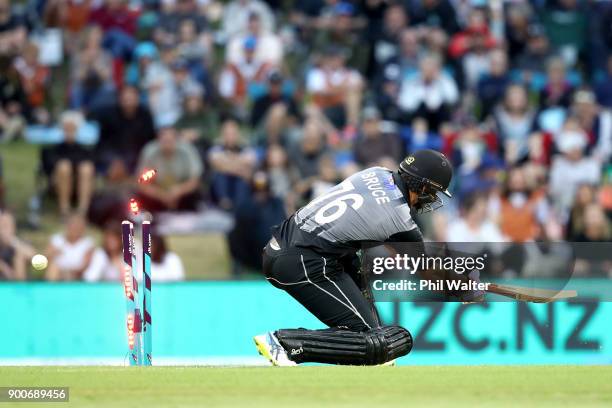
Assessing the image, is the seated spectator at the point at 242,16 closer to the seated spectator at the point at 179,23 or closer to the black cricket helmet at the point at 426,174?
the seated spectator at the point at 179,23

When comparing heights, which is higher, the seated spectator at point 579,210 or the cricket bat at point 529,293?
the cricket bat at point 529,293

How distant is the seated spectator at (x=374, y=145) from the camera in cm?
→ 1808

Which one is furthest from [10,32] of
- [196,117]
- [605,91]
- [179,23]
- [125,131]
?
[605,91]

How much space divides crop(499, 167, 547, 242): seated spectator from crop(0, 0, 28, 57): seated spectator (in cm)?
774

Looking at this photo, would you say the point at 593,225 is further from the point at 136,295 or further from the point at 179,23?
the point at 136,295

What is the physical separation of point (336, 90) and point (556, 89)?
340 cm

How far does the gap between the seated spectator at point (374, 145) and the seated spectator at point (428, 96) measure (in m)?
1.05

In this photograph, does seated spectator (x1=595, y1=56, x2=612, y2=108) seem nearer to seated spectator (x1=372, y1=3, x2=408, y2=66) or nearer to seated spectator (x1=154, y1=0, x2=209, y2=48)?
seated spectator (x1=372, y1=3, x2=408, y2=66)

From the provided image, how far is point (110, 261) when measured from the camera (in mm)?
15055

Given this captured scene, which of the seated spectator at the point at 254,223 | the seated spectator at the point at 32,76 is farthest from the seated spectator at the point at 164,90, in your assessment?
the seated spectator at the point at 254,223

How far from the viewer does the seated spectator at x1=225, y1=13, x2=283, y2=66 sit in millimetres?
19766

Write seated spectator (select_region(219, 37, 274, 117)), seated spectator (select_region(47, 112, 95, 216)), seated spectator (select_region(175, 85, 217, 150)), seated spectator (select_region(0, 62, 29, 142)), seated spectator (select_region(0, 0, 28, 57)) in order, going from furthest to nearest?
seated spectator (select_region(0, 0, 28, 57)) < seated spectator (select_region(219, 37, 274, 117)) < seated spectator (select_region(0, 62, 29, 142)) < seated spectator (select_region(175, 85, 217, 150)) < seated spectator (select_region(47, 112, 95, 216))

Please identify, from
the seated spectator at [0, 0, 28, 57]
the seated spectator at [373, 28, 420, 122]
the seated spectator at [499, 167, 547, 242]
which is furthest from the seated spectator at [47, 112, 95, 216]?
the seated spectator at [499, 167, 547, 242]

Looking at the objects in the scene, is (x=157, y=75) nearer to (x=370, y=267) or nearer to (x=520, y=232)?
(x=520, y=232)
